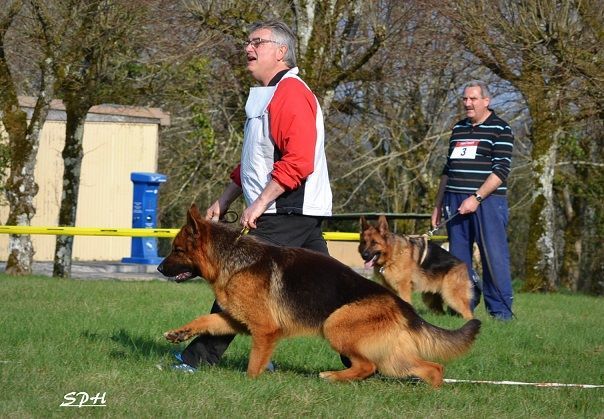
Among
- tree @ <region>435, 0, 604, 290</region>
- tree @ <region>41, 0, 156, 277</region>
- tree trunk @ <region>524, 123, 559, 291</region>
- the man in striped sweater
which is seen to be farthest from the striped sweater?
tree trunk @ <region>524, 123, 559, 291</region>

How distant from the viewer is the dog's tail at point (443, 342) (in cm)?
629

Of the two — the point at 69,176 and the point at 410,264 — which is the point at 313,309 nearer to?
the point at 410,264

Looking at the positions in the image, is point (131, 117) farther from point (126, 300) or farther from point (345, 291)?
point (345, 291)

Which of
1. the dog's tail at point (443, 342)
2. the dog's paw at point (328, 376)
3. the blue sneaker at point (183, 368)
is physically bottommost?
the blue sneaker at point (183, 368)

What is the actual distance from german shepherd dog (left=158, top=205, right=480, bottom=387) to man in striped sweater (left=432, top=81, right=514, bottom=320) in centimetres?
406

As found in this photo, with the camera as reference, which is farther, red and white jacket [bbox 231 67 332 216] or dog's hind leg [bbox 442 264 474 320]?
dog's hind leg [bbox 442 264 474 320]

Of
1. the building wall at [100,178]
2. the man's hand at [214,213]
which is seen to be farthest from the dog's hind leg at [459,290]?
the building wall at [100,178]

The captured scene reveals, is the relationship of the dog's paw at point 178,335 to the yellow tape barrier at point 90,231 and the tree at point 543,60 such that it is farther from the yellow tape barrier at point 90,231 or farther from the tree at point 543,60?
the tree at point 543,60

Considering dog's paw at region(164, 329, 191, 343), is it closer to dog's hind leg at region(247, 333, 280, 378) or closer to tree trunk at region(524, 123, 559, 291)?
dog's hind leg at region(247, 333, 280, 378)

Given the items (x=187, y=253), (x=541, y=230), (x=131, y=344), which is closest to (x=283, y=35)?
(x=187, y=253)

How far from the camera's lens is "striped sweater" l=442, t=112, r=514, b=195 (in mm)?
10437

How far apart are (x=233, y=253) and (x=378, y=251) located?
573 cm

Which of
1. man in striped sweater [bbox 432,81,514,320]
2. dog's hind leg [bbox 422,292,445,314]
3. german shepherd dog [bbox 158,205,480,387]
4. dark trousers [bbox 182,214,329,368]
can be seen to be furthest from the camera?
dog's hind leg [bbox 422,292,445,314]

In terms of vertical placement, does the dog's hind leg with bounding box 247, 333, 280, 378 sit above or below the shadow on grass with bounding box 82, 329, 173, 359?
above
